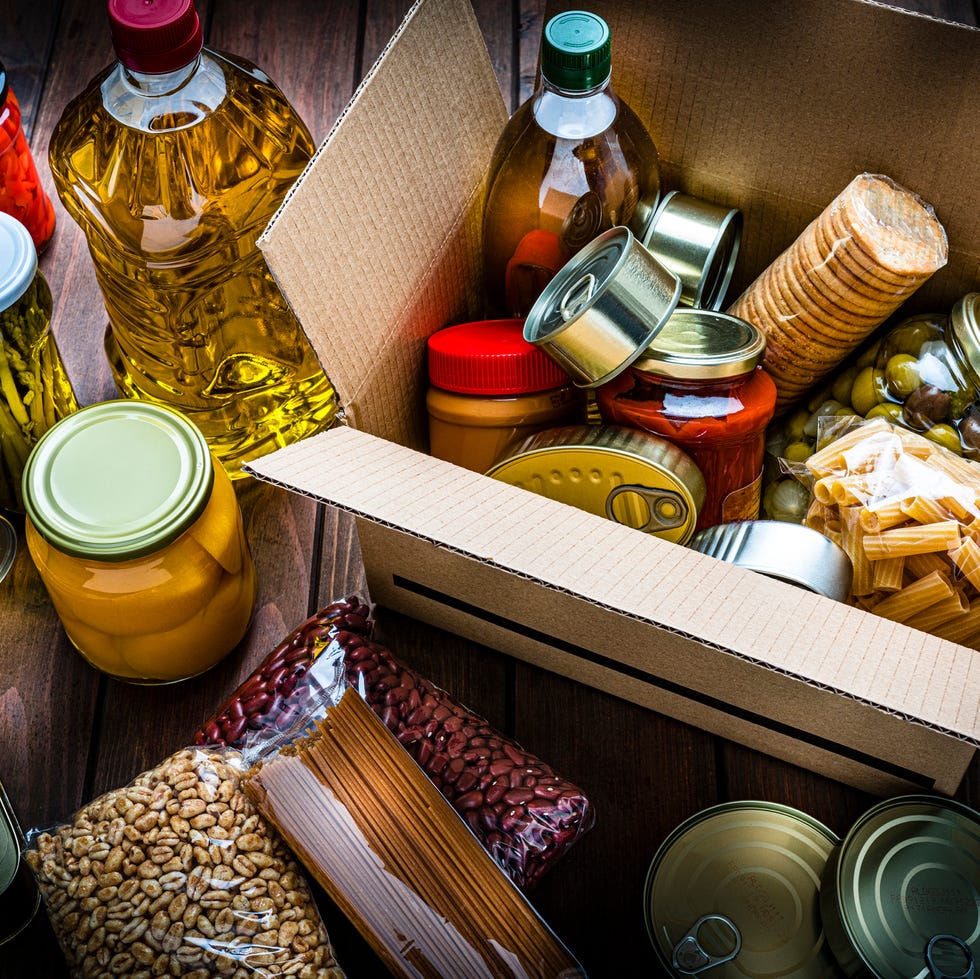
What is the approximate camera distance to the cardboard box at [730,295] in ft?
2.35

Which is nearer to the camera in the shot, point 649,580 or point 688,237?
point 649,580

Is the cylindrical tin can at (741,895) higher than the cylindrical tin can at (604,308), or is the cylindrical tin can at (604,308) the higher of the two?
the cylindrical tin can at (604,308)

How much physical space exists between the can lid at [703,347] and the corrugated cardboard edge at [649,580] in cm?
18

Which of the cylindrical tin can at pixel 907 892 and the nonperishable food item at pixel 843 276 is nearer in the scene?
the cylindrical tin can at pixel 907 892

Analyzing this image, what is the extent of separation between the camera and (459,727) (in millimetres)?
869

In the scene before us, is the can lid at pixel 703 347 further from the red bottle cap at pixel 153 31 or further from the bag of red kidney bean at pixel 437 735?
the red bottle cap at pixel 153 31

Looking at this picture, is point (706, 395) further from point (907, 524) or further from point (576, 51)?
point (576, 51)

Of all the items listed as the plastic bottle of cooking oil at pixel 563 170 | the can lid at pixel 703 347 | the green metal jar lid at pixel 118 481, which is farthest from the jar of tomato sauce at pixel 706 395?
the green metal jar lid at pixel 118 481

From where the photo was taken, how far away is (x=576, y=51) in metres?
0.88

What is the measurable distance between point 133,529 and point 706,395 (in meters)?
0.48

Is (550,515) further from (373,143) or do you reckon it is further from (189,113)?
(189,113)

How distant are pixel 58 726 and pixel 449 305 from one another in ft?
1.75

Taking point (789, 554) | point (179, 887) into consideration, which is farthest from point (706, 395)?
point (179, 887)

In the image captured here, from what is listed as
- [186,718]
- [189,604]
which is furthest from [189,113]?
[186,718]
